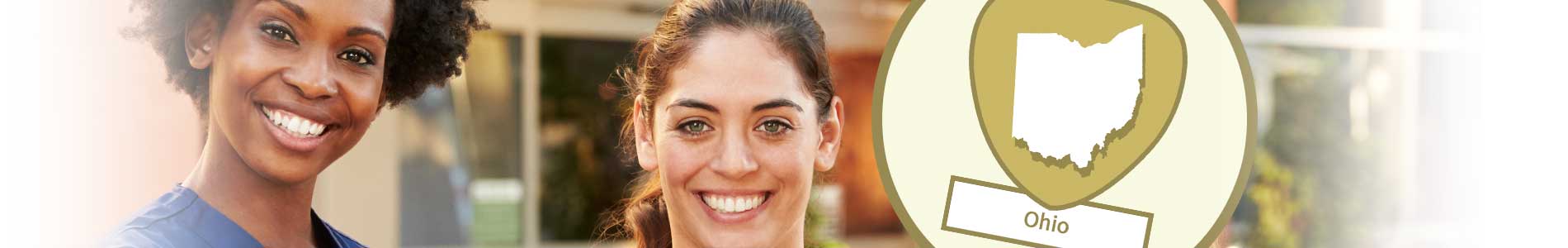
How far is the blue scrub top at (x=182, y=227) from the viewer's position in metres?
2.06

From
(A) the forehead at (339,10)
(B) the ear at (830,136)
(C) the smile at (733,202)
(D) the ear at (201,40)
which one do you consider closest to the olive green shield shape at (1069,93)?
(B) the ear at (830,136)

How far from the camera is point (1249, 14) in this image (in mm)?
5055

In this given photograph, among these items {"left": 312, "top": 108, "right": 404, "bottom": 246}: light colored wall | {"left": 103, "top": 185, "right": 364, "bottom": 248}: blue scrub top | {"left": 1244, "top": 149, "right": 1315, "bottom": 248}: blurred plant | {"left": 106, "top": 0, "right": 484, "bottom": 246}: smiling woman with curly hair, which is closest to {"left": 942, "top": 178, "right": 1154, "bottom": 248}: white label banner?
{"left": 106, "top": 0, "right": 484, "bottom": 246}: smiling woman with curly hair

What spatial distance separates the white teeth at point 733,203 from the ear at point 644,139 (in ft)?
0.45

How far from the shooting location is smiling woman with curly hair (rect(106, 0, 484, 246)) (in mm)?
2035

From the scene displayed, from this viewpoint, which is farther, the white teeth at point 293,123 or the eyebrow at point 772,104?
the eyebrow at point 772,104

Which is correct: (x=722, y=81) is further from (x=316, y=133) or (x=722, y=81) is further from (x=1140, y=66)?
(x=1140, y=66)

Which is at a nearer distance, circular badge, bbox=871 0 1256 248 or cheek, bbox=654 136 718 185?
cheek, bbox=654 136 718 185

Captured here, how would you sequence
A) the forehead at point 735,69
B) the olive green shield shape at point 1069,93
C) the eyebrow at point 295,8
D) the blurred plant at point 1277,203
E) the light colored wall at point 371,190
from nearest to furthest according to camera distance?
the eyebrow at point 295,8, the forehead at point 735,69, the olive green shield shape at point 1069,93, the light colored wall at point 371,190, the blurred plant at point 1277,203

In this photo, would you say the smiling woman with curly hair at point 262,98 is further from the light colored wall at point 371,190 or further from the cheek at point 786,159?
the light colored wall at point 371,190

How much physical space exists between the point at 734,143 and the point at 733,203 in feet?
0.43

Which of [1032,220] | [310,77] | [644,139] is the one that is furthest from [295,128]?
[1032,220]

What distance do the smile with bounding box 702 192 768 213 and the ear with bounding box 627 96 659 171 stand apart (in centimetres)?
14

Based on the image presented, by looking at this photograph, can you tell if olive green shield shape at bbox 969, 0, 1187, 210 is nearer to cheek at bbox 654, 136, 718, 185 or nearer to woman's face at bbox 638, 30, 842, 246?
woman's face at bbox 638, 30, 842, 246
